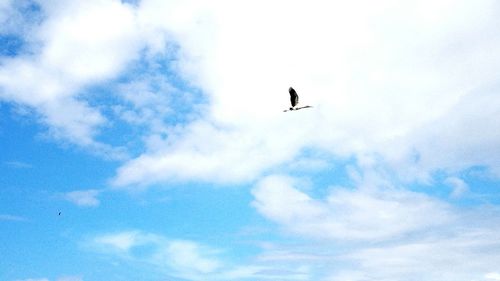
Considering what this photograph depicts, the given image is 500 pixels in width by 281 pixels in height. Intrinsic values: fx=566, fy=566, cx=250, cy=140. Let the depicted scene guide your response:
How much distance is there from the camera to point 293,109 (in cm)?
8856
